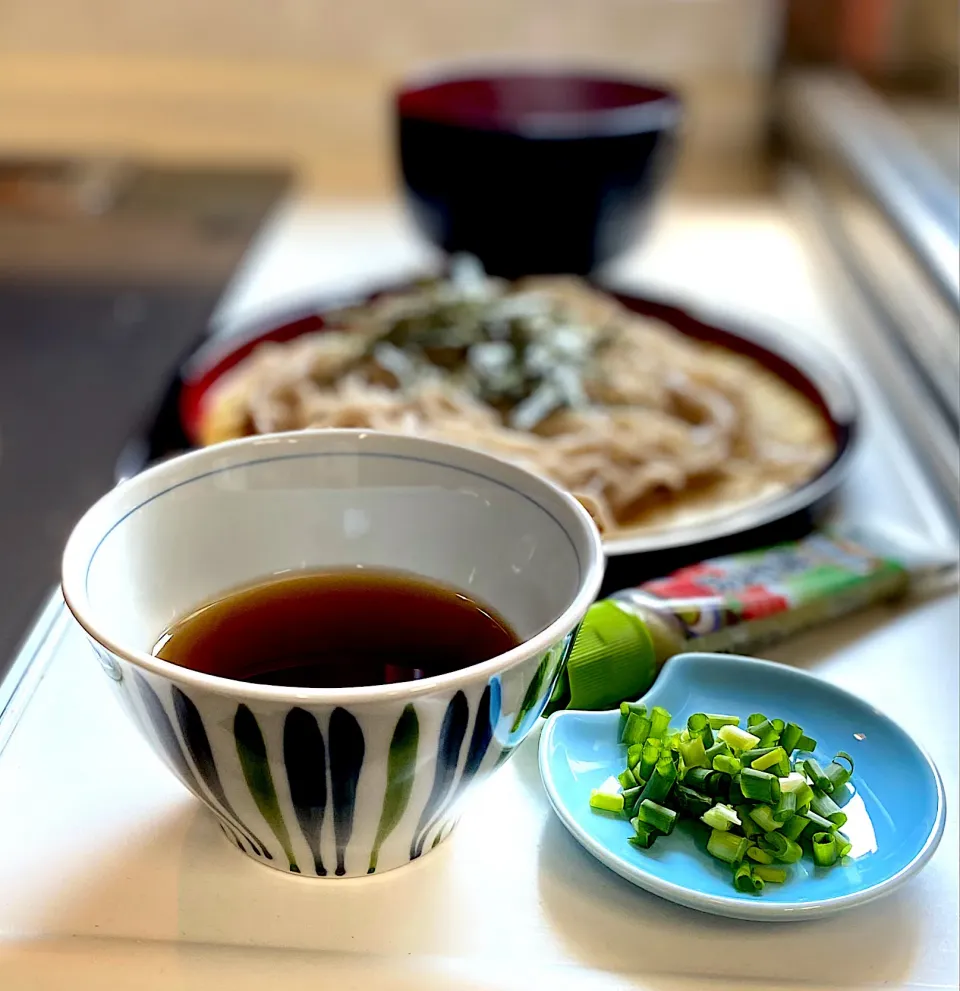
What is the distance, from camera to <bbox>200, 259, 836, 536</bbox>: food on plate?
72 cm

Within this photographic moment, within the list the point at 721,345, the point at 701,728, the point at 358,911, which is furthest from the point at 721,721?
the point at 721,345

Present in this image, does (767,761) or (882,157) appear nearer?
(767,761)

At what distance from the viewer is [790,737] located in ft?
1.56

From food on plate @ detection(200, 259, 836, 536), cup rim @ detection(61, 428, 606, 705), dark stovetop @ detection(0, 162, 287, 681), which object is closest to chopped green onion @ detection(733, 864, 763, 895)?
cup rim @ detection(61, 428, 606, 705)

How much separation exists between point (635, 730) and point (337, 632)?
5.3 inches

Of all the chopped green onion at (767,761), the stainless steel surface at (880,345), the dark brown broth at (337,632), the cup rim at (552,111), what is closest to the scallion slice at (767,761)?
the chopped green onion at (767,761)

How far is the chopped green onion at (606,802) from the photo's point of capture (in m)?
0.46

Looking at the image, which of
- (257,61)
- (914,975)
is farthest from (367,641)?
(257,61)

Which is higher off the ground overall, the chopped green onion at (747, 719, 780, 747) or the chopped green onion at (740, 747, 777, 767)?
the chopped green onion at (740, 747, 777, 767)

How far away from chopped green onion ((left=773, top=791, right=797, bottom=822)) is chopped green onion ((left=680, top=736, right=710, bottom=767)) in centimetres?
3

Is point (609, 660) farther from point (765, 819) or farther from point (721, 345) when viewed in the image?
point (721, 345)

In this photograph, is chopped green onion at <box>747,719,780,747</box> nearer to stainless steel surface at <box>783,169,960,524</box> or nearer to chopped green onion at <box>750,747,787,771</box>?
chopped green onion at <box>750,747,787,771</box>

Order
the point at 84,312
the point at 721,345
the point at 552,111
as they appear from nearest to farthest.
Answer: the point at 721,345 < the point at 84,312 < the point at 552,111

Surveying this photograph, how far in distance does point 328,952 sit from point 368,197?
116 centimetres
